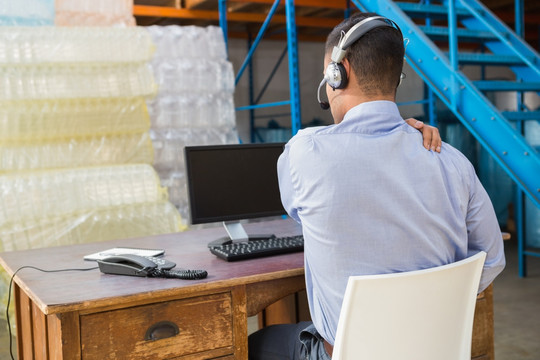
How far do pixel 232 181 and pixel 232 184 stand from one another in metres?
0.01

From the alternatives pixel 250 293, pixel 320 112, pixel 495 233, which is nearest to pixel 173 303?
pixel 250 293

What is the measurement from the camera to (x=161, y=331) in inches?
84.4

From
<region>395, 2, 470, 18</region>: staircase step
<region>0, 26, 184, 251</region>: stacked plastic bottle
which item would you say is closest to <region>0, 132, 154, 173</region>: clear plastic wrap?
<region>0, 26, 184, 251</region>: stacked plastic bottle

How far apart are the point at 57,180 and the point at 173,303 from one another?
325 centimetres

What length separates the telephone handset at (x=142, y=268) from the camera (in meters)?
2.26

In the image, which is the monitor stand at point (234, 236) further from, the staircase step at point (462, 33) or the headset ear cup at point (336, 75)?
the staircase step at point (462, 33)

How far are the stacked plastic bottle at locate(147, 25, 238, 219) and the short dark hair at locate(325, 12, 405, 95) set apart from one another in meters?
4.21

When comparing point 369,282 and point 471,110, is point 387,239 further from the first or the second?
point 471,110

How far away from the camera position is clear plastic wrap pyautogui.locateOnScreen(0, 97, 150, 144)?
199 inches

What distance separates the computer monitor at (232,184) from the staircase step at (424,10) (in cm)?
263

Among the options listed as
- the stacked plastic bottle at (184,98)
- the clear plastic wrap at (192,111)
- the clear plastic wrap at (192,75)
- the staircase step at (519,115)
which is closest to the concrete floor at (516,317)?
the staircase step at (519,115)

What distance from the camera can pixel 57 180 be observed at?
509cm

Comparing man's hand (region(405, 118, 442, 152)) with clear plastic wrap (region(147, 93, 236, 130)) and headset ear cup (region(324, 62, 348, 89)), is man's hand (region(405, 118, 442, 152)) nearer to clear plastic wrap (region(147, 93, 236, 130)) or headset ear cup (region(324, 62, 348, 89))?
headset ear cup (region(324, 62, 348, 89))

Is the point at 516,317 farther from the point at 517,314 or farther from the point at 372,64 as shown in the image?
the point at 372,64
